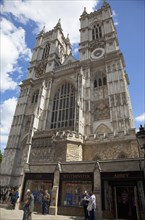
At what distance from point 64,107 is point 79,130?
6.91 meters

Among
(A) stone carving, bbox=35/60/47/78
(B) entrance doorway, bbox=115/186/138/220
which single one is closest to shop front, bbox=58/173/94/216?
(B) entrance doorway, bbox=115/186/138/220

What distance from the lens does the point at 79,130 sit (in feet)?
65.3

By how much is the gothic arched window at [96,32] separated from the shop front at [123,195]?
2945 cm

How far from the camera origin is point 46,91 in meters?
28.3

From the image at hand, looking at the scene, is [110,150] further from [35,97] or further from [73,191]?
[35,97]

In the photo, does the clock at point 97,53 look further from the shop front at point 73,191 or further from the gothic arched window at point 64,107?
the shop front at point 73,191

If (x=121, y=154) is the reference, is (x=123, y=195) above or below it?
below

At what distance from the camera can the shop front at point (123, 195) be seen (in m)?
8.03

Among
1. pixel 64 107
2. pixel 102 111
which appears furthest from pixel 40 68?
pixel 102 111

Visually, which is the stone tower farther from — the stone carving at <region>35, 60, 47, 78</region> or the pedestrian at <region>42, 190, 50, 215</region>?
the pedestrian at <region>42, 190, 50, 215</region>

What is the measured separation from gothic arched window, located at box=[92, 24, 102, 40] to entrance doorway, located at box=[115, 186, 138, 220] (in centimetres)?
2987

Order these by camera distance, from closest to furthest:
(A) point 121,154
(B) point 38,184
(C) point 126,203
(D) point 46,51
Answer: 1. (C) point 126,203
2. (B) point 38,184
3. (A) point 121,154
4. (D) point 46,51

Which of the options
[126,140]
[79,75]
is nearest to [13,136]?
[79,75]

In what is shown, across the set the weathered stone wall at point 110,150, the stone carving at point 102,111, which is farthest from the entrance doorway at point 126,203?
the stone carving at point 102,111
